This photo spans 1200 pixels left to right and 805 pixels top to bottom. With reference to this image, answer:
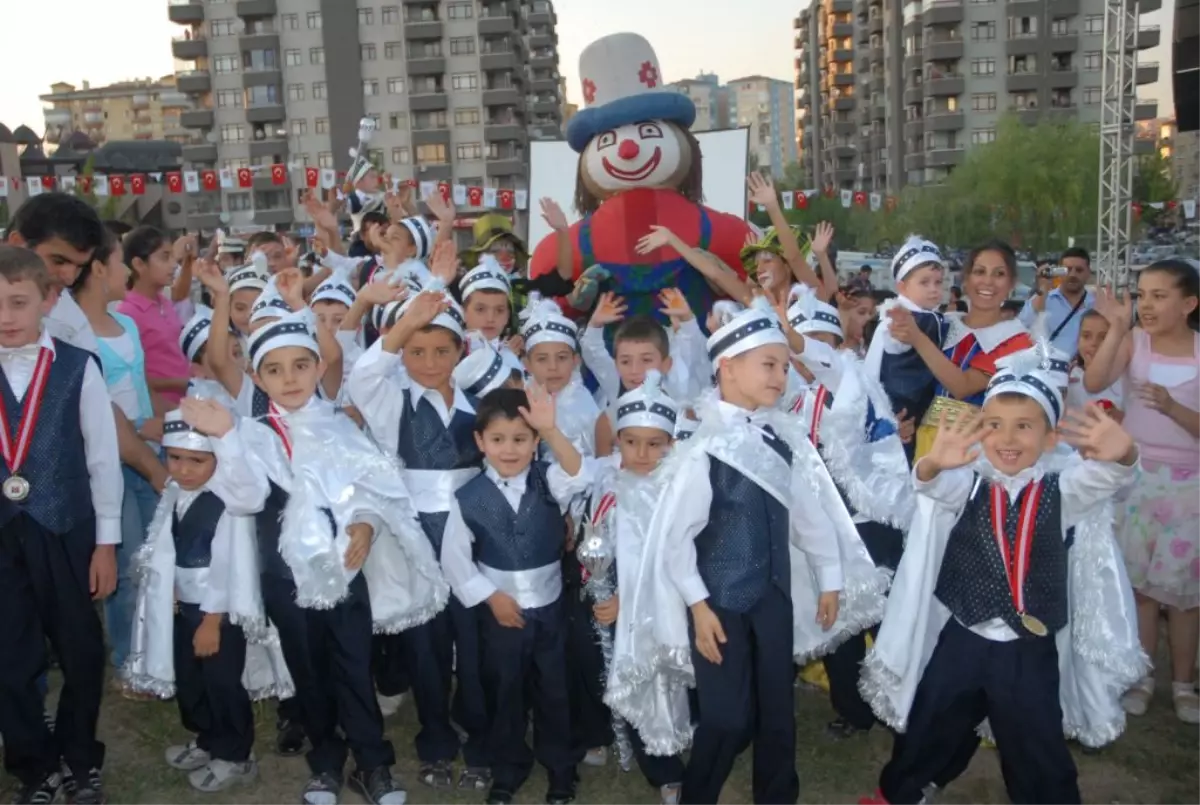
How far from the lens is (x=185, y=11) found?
50406 millimetres

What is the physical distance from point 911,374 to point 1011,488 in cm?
125

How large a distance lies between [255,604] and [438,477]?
0.75m

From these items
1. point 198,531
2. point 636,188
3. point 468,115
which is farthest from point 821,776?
point 468,115

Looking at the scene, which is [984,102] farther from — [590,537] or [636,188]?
[590,537]

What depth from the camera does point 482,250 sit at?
6668mm

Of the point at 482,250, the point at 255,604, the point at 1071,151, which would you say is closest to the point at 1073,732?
the point at 255,604

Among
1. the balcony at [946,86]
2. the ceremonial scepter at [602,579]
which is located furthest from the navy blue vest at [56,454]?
the balcony at [946,86]

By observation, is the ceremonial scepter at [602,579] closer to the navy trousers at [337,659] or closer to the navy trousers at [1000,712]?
the navy trousers at [337,659]

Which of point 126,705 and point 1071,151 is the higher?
point 1071,151

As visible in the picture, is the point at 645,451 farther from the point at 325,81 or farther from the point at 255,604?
the point at 325,81

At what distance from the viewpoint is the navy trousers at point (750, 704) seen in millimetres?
2980

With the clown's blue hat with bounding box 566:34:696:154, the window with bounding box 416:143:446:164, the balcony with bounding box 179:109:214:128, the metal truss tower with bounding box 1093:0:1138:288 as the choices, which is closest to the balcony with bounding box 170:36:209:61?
the balcony with bounding box 179:109:214:128

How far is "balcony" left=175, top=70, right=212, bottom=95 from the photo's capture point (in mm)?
50000

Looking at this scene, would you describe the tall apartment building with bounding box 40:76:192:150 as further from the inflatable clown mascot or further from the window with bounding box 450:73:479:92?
the inflatable clown mascot
